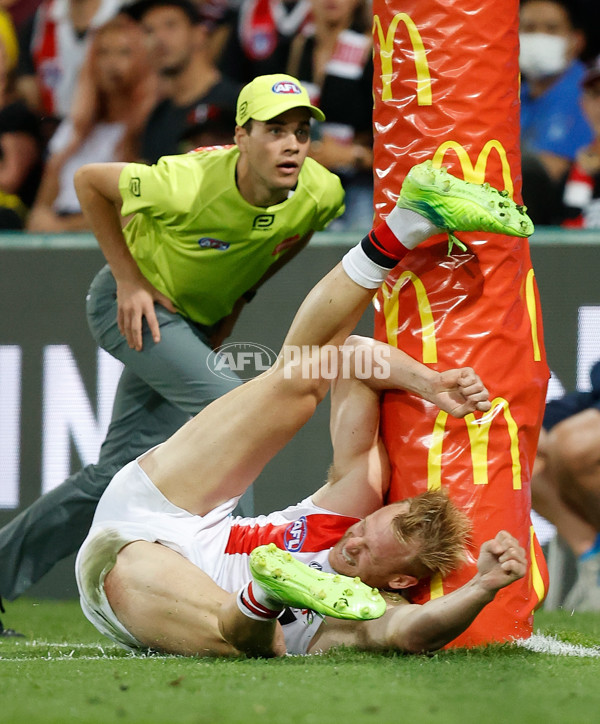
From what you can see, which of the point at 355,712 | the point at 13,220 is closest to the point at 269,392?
the point at 355,712

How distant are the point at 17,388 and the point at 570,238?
263 centimetres

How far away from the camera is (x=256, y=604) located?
107 inches

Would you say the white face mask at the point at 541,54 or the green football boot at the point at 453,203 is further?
the white face mask at the point at 541,54

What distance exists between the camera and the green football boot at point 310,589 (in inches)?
103

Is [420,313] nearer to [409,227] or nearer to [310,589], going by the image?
[409,227]

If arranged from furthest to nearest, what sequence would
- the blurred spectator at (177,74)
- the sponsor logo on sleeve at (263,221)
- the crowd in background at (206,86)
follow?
the blurred spectator at (177,74), the crowd in background at (206,86), the sponsor logo on sleeve at (263,221)

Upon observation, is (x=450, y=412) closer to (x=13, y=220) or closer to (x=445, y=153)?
(x=445, y=153)

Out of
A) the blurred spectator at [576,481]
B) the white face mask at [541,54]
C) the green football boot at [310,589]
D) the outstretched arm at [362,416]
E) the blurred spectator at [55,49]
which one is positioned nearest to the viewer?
the green football boot at [310,589]

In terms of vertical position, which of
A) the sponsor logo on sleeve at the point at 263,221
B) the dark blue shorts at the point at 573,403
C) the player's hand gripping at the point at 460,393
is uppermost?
the sponsor logo on sleeve at the point at 263,221

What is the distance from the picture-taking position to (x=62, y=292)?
17.1 ft

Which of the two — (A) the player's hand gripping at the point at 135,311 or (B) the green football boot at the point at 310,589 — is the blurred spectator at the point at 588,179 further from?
(B) the green football boot at the point at 310,589

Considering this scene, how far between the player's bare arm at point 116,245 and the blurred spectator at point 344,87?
2059 millimetres

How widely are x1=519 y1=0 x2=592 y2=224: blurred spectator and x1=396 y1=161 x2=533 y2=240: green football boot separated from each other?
9.41 ft

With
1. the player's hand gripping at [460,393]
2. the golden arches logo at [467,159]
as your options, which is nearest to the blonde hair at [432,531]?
the player's hand gripping at [460,393]
